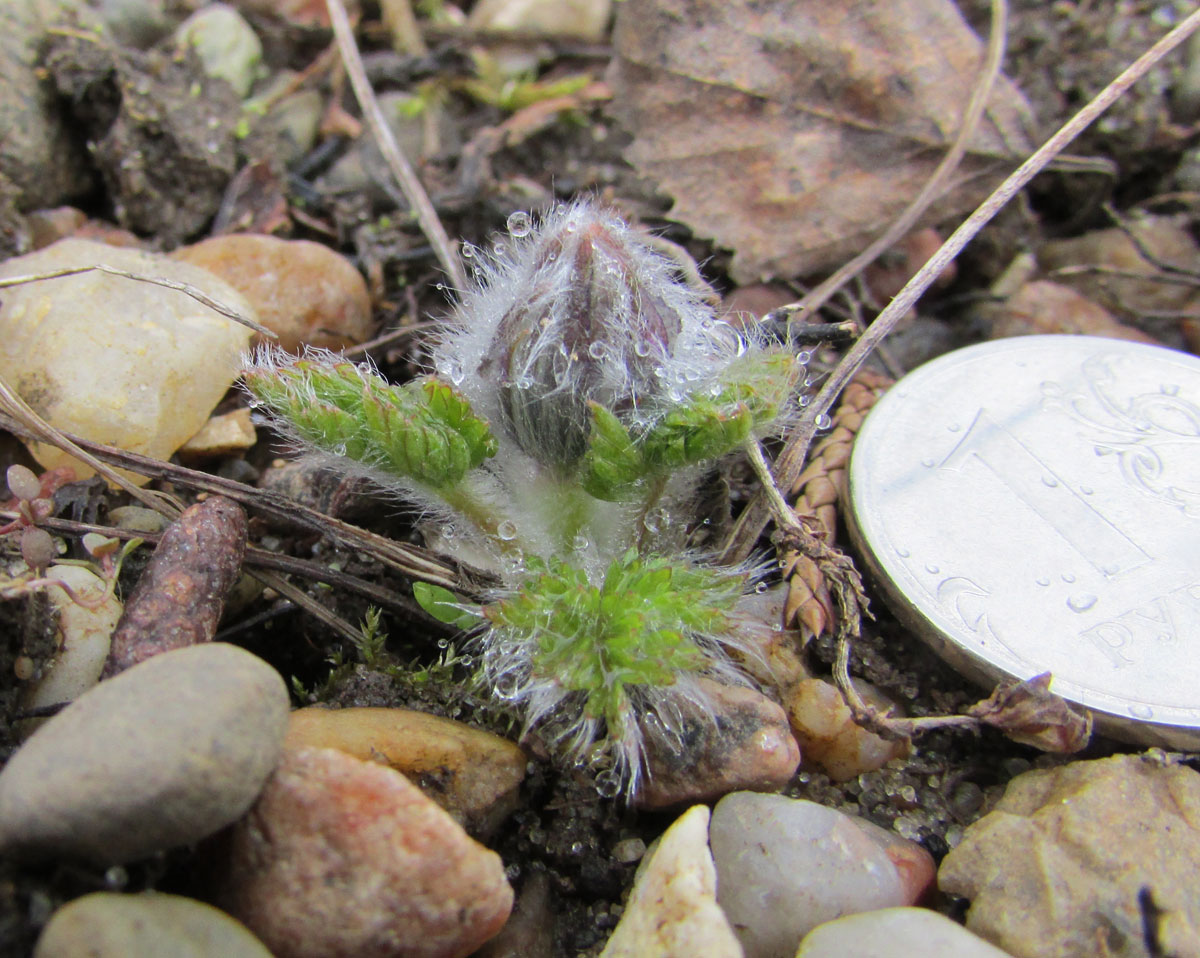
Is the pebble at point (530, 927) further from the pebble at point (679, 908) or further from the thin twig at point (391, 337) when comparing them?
the thin twig at point (391, 337)

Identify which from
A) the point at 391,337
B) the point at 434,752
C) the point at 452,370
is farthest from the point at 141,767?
the point at 391,337

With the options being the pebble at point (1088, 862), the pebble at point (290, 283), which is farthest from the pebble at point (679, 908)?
the pebble at point (290, 283)

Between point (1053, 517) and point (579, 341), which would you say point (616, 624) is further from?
point (1053, 517)

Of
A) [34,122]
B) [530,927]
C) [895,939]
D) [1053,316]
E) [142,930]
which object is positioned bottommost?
[530,927]

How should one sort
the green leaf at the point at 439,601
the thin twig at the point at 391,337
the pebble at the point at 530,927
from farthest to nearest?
the thin twig at the point at 391,337, the green leaf at the point at 439,601, the pebble at the point at 530,927

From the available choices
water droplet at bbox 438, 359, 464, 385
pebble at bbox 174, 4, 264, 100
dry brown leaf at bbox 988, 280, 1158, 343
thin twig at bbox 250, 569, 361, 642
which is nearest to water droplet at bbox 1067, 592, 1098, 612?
dry brown leaf at bbox 988, 280, 1158, 343
